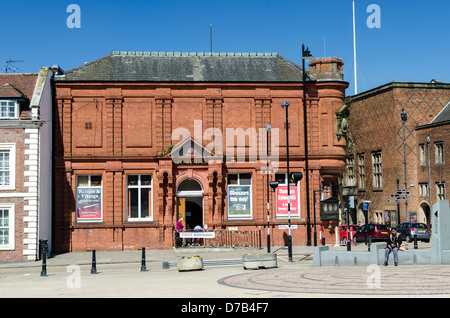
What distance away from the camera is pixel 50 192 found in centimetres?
3747

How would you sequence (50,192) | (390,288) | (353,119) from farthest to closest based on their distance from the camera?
1. (353,119)
2. (50,192)
3. (390,288)

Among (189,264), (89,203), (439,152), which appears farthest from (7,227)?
(439,152)

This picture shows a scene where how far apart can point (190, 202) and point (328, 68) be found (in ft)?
38.8

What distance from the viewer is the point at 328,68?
1580 inches

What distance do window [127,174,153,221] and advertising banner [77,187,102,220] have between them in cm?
175

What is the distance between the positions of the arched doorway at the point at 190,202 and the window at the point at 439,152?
92.6 ft

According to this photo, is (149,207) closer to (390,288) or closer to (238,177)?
(238,177)

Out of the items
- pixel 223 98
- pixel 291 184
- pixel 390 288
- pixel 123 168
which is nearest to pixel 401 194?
pixel 291 184

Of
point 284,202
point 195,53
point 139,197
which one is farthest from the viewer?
point 195,53

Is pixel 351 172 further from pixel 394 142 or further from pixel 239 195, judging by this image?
pixel 239 195

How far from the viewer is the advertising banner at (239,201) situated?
39125 millimetres

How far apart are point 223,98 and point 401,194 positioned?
59.2 ft

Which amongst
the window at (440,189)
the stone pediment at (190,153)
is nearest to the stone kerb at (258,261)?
the stone pediment at (190,153)

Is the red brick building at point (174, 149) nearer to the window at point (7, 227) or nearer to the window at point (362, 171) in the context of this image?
the window at point (7, 227)
